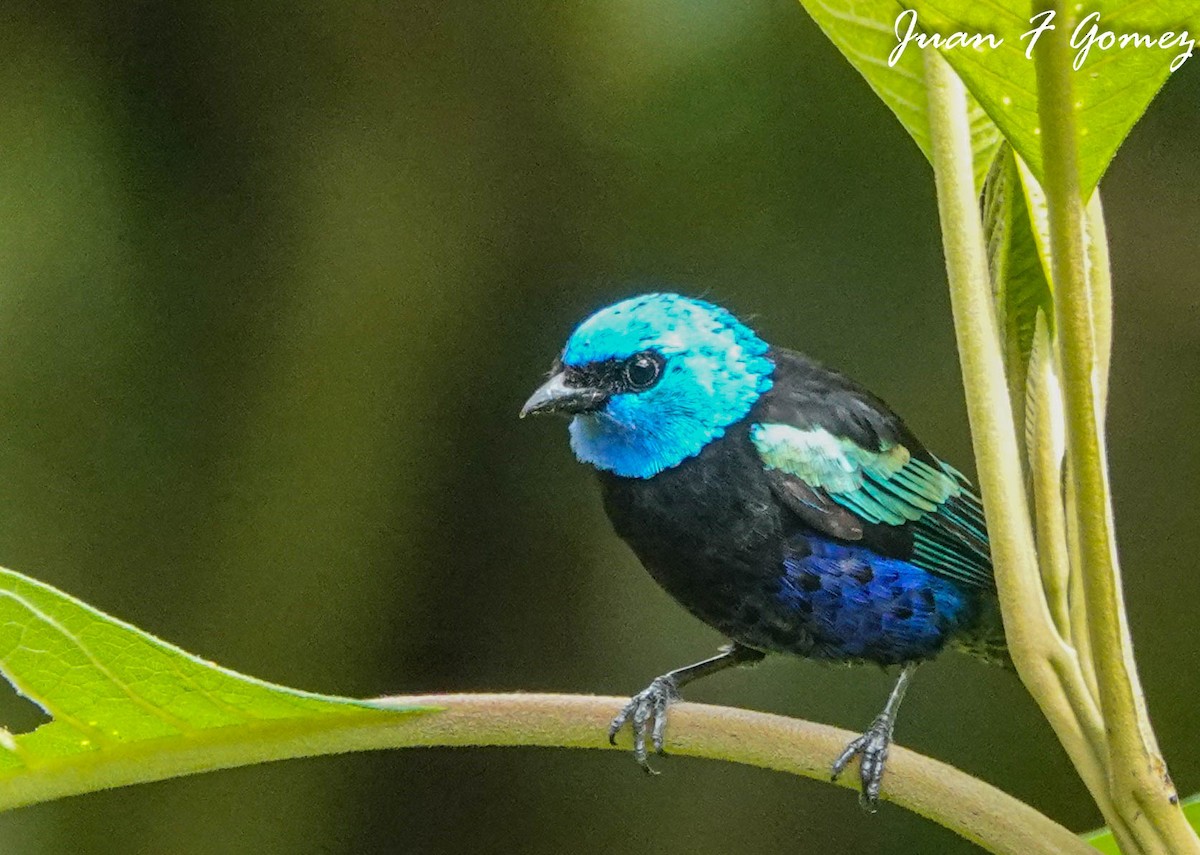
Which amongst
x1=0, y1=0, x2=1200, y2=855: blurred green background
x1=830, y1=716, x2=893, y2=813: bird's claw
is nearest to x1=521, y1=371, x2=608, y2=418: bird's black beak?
x1=830, y1=716, x2=893, y2=813: bird's claw

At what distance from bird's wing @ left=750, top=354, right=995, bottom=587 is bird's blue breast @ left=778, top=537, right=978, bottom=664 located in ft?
0.05

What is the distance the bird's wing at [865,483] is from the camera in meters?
1.23

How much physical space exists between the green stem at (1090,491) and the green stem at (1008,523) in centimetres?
3

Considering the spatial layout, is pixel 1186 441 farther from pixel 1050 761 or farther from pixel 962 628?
pixel 962 628

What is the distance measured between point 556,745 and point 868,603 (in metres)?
0.55

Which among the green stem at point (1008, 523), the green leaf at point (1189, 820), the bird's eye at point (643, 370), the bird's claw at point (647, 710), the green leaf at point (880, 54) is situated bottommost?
the green leaf at point (1189, 820)

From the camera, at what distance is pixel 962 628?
1.24m

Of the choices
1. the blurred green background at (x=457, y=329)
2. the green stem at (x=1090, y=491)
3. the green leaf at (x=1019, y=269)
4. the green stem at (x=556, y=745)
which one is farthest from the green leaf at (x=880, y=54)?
the blurred green background at (x=457, y=329)

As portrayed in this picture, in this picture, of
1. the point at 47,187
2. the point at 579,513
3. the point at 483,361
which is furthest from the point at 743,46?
the point at 47,187

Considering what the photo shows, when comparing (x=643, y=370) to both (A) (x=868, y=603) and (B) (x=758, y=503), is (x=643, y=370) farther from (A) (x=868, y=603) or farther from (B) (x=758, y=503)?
(A) (x=868, y=603)

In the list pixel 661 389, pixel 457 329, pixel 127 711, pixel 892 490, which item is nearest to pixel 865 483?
pixel 892 490

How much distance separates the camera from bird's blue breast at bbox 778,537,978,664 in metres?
1.19

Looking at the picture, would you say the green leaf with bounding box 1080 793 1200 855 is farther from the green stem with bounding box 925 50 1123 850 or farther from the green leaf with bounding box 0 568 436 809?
the green leaf with bounding box 0 568 436 809

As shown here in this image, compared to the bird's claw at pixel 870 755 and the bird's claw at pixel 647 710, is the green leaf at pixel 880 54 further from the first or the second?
the bird's claw at pixel 647 710
